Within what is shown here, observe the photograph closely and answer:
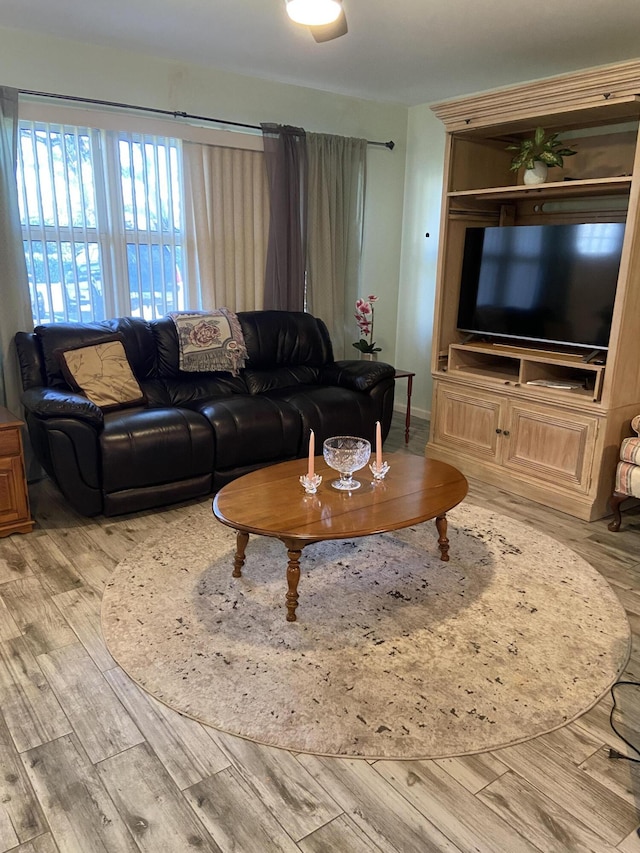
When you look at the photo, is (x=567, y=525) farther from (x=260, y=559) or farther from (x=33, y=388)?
(x=33, y=388)

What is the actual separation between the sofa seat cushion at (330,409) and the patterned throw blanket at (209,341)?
0.36m

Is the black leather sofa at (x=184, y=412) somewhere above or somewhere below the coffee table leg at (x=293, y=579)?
above

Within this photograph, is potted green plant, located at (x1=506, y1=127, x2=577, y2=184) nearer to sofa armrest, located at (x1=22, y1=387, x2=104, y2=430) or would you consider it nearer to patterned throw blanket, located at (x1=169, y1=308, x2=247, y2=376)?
patterned throw blanket, located at (x1=169, y1=308, x2=247, y2=376)

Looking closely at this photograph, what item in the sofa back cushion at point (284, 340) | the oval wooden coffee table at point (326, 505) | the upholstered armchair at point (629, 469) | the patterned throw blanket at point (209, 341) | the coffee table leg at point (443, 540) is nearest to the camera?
the oval wooden coffee table at point (326, 505)

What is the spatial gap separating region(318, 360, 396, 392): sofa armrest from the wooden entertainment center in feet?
1.18

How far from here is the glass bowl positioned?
105 inches

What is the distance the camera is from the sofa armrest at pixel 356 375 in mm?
4133

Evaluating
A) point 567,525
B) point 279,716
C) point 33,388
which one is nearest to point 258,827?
point 279,716

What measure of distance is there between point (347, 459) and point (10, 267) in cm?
235

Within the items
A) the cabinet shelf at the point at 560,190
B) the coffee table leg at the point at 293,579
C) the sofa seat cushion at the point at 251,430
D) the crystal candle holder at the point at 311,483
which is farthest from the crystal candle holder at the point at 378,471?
the cabinet shelf at the point at 560,190

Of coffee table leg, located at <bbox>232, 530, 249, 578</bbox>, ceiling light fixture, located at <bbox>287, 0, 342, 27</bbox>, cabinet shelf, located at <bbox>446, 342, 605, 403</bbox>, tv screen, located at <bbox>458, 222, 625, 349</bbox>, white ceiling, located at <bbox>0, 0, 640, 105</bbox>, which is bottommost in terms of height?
coffee table leg, located at <bbox>232, 530, 249, 578</bbox>

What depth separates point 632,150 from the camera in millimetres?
3588

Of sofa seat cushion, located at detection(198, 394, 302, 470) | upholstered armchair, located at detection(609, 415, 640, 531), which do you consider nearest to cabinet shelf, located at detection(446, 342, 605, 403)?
upholstered armchair, located at detection(609, 415, 640, 531)

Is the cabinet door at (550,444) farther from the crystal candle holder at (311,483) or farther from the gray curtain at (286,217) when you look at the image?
the gray curtain at (286,217)
